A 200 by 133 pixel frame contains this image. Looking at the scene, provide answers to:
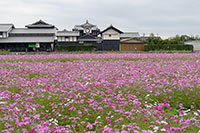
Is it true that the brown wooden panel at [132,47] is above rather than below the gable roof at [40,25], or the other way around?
below

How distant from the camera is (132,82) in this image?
7320mm

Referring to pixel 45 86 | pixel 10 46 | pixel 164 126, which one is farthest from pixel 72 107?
pixel 10 46

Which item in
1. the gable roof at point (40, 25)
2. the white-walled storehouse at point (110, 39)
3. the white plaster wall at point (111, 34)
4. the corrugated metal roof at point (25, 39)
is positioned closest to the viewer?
the corrugated metal roof at point (25, 39)

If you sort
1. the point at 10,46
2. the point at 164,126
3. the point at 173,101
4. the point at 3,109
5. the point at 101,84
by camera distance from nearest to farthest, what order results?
the point at 164,126 → the point at 3,109 → the point at 173,101 → the point at 101,84 → the point at 10,46

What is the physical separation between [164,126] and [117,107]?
1508 mm

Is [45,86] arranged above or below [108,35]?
below

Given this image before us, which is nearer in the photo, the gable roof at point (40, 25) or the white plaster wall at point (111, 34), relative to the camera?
the white plaster wall at point (111, 34)

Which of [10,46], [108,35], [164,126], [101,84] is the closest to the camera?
[164,126]

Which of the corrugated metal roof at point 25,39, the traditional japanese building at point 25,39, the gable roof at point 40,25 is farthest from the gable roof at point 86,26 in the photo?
the corrugated metal roof at point 25,39

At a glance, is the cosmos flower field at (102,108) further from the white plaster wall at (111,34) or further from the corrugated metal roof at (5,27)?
the corrugated metal roof at (5,27)

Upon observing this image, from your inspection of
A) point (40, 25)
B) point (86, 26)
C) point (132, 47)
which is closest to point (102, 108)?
point (132, 47)

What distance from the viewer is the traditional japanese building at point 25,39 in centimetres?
4725

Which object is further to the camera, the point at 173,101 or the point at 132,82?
the point at 132,82

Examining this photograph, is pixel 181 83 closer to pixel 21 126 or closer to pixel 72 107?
pixel 72 107
